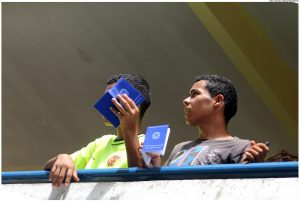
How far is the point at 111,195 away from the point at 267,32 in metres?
2.43

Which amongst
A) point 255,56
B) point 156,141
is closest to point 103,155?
point 156,141

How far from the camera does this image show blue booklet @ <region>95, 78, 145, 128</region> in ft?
5.81

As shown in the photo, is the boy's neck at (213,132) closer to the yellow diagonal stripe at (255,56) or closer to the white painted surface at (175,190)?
the white painted surface at (175,190)

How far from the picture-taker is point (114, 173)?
1685mm

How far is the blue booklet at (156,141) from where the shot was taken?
1652mm

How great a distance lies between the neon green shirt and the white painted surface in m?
0.33

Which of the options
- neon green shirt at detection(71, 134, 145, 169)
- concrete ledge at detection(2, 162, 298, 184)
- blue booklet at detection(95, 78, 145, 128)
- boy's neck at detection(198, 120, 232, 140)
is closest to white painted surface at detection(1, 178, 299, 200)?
concrete ledge at detection(2, 162, 298, 184)

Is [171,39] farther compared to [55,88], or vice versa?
[55,88]

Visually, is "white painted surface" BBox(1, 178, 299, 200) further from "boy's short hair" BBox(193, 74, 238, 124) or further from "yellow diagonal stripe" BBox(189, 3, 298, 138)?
"yellow diagonal stripe" BBox(189, 3, 298, 138)

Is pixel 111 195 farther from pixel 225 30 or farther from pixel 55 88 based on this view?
pixel 55 88

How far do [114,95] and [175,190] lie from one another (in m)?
0.37

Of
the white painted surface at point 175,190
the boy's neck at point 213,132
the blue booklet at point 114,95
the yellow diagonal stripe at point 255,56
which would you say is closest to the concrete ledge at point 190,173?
the white painted surface at point 175,190

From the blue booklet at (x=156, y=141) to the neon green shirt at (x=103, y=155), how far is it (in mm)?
335

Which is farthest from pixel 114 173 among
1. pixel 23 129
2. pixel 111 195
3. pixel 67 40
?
pixel 23 129
